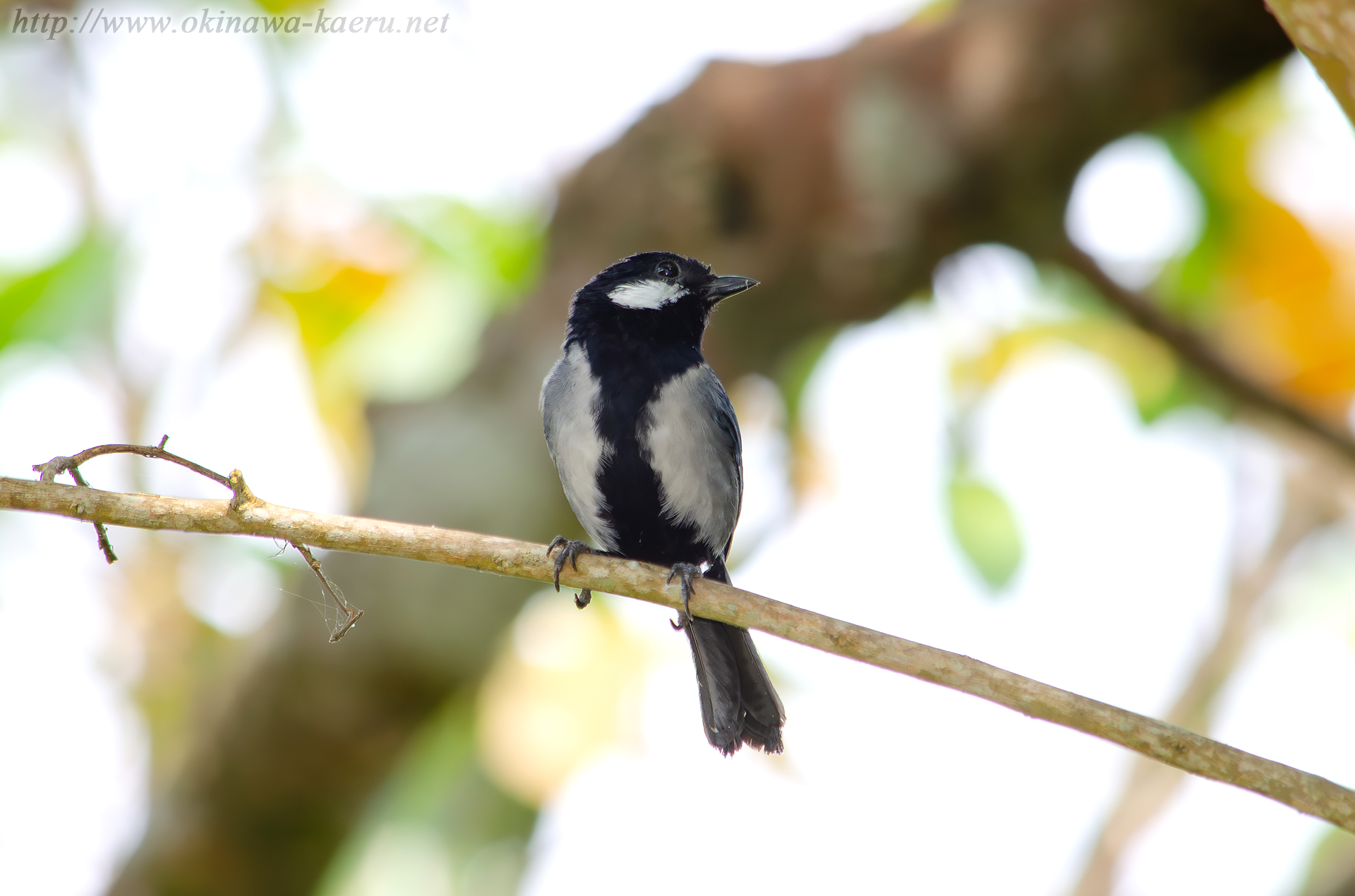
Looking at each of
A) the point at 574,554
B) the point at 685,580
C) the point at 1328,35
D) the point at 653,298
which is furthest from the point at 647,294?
the point at 1328,35

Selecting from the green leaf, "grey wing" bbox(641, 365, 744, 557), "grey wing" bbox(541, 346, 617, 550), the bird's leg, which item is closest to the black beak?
"grey wing" bbox(641, 365, 744, 557)

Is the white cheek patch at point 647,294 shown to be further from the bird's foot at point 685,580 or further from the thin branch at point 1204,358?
the thin branch at point 1204,358

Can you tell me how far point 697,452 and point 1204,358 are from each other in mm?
2571

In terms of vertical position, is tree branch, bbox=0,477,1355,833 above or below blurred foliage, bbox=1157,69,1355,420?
below

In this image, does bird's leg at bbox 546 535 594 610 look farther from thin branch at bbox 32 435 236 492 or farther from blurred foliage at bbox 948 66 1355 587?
blurred foliage at bbox 948 66 1355 587

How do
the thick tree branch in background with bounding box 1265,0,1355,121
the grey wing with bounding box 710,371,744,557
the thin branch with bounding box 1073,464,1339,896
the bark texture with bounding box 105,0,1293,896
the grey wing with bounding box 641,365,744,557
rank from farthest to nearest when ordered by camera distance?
the thin branch with bounding box 1073,464,1339,896 < the bark texture with bounding box 105,0,1293,896 < the grey wing with bounding box 710,371,744,557 < the grey wing with bounding box 641,365,744,557 < the thick tree branch in background with bounding box 1265,0,1355,121

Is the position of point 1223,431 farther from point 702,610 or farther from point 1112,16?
point 702,610

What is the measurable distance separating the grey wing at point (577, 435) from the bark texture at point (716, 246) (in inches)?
43.8

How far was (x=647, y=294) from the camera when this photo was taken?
12.6 feet

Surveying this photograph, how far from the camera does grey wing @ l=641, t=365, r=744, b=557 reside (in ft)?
11.5

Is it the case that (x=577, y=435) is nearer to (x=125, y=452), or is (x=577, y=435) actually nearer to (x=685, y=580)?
(x=685, y=580)

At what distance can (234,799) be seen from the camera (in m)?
4.76

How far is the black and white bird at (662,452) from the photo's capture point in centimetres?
353

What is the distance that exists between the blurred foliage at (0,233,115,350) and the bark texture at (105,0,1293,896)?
1.21 metres
